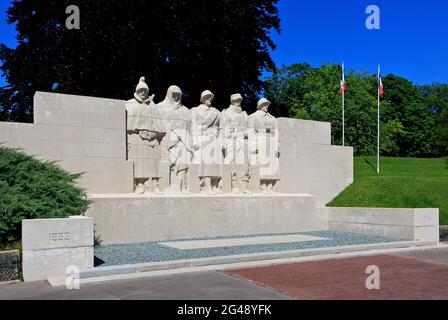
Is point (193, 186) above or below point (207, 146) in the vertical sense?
below

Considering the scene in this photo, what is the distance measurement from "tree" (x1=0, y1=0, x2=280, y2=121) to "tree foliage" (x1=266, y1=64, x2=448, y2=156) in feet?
58.7

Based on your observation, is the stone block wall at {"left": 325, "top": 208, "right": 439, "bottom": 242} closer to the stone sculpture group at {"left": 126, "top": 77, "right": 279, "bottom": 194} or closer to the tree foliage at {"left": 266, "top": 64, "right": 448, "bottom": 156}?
the stone sculpture group at {"left": 126, "top": 77, "right": 279, "bottom": 194}

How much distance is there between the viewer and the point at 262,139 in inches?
609

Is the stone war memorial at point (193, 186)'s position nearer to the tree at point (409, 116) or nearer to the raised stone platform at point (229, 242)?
the raised stone platform at point (229, 242)

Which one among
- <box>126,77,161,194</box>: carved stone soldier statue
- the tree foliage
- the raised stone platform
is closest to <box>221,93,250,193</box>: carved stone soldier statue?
<box>126,77,161,194</box>: carved stone soldier statue

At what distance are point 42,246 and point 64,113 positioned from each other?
4933 mm

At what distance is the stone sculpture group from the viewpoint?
13.2m

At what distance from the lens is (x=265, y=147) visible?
1553cm

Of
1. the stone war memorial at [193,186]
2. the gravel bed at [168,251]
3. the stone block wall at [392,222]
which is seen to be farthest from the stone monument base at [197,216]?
the stone block wall at [392,222]

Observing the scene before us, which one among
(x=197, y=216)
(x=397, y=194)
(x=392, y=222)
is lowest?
(x=392, y=222)

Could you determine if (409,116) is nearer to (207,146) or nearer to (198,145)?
(207,146)

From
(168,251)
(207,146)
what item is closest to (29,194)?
(168,251)

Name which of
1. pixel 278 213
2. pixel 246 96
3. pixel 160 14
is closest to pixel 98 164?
pixel 278 213

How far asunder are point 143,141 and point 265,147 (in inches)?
170
